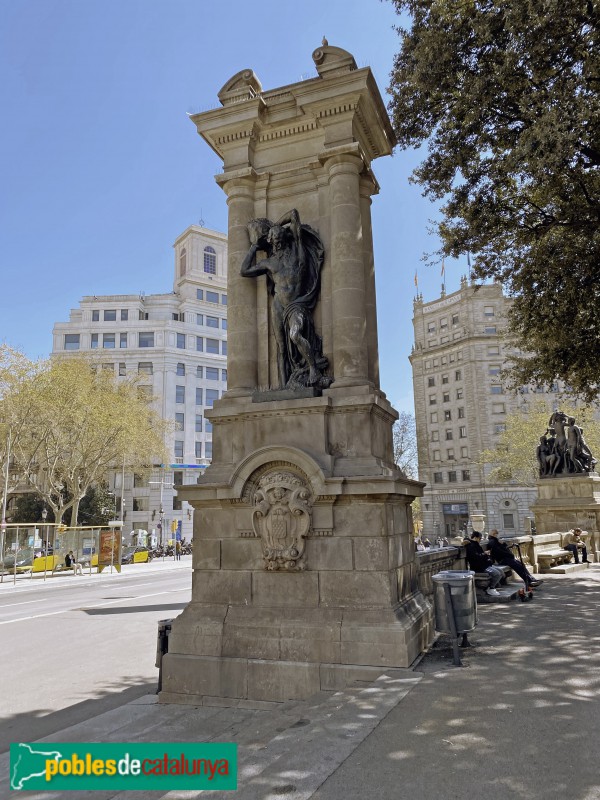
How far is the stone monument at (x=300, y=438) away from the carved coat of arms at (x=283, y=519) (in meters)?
0.02

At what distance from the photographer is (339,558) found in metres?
7.04

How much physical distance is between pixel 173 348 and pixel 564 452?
5139 cm

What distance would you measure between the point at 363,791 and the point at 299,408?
4765 mm

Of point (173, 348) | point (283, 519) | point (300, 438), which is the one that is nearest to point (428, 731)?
point (283, 519)

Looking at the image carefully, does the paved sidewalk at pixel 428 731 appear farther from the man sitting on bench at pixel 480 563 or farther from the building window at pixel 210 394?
the building window at pixel 210 394

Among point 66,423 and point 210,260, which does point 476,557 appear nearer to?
point 66,423

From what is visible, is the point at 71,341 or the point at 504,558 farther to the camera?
the point at 71,341

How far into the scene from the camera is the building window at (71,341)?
67.2 meters

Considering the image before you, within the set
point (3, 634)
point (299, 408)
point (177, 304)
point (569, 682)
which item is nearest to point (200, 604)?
point (299, 408)

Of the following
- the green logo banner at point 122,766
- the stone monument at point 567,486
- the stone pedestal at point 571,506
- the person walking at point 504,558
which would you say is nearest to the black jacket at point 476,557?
the person walking at point 504,558

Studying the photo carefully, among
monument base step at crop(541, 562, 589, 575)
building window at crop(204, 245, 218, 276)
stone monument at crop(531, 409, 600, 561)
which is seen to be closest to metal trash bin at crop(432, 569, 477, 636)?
monument base step at crop(541, 562, 589, 575)

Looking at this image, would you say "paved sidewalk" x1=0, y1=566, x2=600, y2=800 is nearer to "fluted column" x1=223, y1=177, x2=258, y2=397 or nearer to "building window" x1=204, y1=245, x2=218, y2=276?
"fluted column" x1=223, y1=177, x2=258, y2=397

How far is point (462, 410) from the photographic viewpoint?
226ft

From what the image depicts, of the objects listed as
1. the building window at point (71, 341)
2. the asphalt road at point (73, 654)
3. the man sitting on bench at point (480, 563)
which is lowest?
the asphalt road at point (73, 654)
